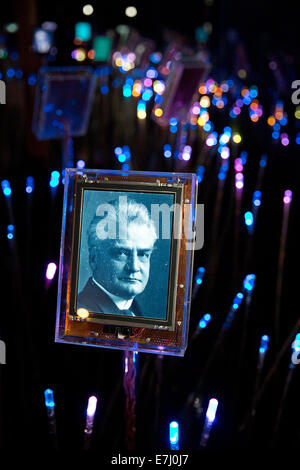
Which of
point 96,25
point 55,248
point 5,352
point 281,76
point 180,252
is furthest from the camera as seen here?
point 96,25

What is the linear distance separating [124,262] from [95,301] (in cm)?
12

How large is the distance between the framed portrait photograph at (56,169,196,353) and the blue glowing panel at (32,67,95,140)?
6.52 feet

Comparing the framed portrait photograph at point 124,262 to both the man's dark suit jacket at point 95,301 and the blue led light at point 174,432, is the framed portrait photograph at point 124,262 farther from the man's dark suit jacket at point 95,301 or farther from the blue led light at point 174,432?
the blue led light at point 174,432

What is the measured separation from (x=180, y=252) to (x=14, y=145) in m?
5.05

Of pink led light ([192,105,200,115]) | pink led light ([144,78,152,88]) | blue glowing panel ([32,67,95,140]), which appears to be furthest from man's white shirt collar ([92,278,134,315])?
pink led light ([144,78,152,88])

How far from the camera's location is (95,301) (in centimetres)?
136

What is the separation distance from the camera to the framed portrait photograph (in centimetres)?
131

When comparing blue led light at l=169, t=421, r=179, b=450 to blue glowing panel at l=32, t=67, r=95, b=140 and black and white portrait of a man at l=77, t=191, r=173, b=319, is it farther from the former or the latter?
blue glowing panel at l=32, t=67, r=95, b=140

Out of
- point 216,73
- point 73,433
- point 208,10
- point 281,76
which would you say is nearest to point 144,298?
point 73,433

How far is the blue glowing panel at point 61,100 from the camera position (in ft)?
10.5

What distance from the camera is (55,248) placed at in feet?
10.6

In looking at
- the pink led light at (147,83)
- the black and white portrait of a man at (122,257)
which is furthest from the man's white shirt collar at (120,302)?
the pink led light at (147,83)
